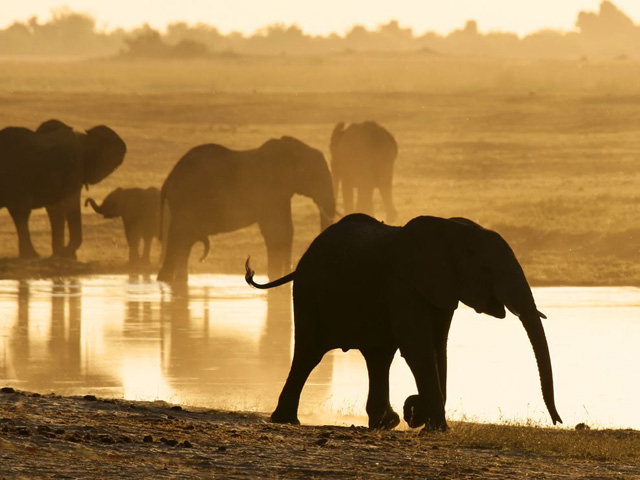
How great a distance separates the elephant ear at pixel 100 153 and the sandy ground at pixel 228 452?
55.6 feet

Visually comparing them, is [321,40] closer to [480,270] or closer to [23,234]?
[23,234]

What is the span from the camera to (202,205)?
23891mm

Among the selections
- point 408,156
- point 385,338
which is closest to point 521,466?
point 385,338

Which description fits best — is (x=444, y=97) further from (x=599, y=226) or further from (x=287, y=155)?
(x=287, y=155)

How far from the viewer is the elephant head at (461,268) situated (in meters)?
10.4

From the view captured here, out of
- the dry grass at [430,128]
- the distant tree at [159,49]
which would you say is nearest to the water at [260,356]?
the dry grass at [430,128]

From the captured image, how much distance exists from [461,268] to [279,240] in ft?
42.3

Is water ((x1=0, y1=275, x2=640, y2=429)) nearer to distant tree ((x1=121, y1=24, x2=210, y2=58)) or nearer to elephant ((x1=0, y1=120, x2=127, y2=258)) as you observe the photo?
elephant ((x1=0, y1=120, x2=127, y2=258))

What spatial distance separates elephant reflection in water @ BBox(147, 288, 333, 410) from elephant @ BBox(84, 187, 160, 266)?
606cm

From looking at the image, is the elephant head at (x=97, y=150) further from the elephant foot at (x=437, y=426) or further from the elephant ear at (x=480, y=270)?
the elephant foot at (x=437, y=426)

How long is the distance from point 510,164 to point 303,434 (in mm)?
32940

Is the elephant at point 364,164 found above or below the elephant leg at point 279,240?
above

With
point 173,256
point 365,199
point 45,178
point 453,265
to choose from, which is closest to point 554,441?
point 453,265

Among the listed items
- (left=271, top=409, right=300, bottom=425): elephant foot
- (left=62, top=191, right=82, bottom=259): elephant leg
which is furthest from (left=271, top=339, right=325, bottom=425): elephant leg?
(left=62, top=191, right=82, bottom=259): elephant leg
